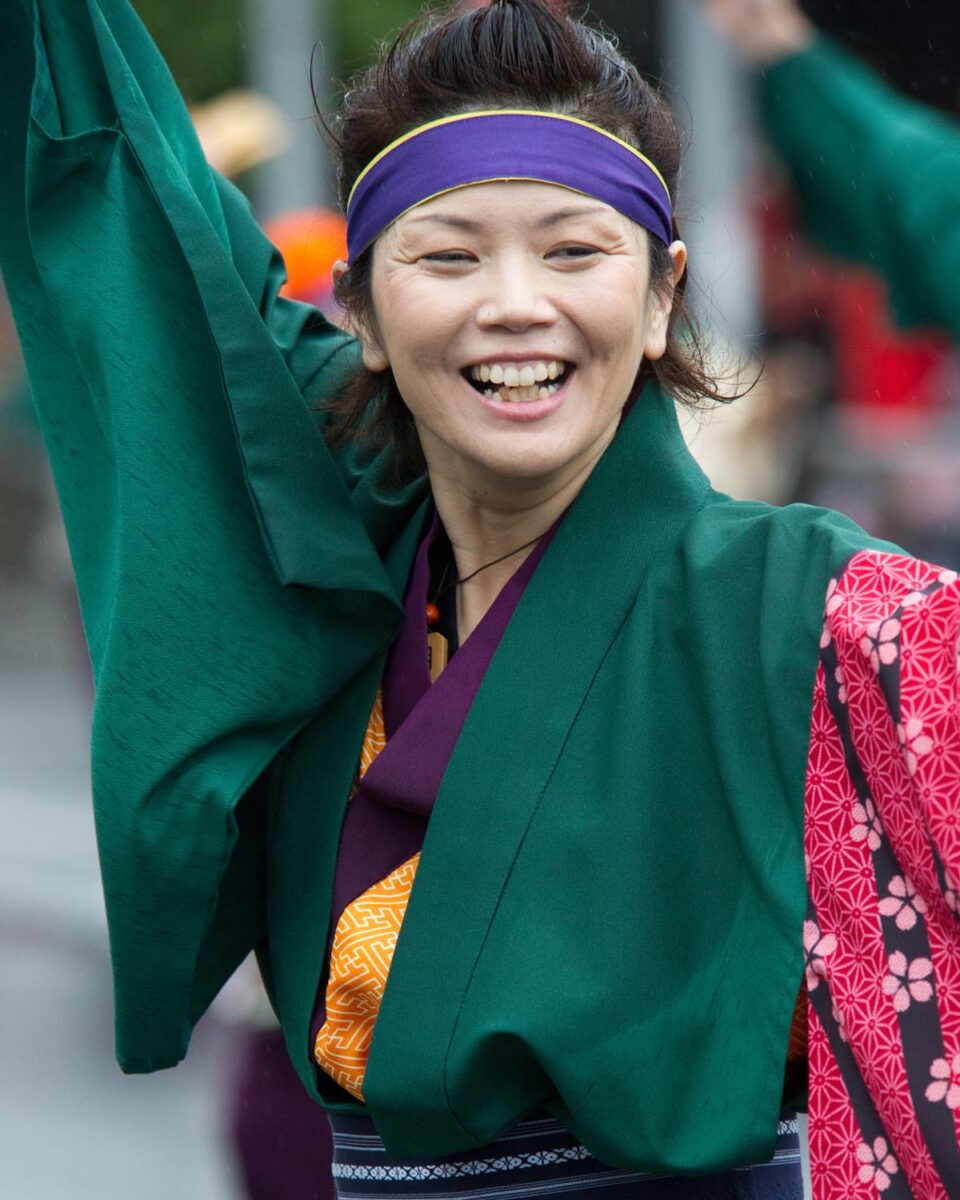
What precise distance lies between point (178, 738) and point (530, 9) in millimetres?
826

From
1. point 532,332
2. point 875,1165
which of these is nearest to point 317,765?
point 532,332

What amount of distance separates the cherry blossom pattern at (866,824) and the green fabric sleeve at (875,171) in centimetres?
141

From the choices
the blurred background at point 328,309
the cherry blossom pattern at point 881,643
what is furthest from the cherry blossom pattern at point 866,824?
the blurred background at point 328,309

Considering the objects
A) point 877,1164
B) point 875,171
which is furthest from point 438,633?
point 875,171

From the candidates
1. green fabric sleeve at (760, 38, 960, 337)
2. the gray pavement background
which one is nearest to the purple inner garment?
green fabric sleeve at (760, 38, 960, 337)

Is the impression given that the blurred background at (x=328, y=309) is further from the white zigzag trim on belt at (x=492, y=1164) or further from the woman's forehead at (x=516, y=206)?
the white zigzag trim on belt at (x=492, y=1164)

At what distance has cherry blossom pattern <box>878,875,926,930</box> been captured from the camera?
1704 millimetres

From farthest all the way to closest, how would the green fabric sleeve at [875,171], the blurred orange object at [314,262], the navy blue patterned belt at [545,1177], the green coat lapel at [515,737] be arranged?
the blurred orange object at [314,262]
the green fabric sleeve at [875,171]
the navy blue patterned belt at [545,1177]
the green coat lapel at [515,737]

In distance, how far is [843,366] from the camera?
362 inches

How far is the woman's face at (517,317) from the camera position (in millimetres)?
1928

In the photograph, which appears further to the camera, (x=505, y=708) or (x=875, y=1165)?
(x=505, y=708)

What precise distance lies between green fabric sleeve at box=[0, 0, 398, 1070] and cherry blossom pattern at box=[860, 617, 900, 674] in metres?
0.60

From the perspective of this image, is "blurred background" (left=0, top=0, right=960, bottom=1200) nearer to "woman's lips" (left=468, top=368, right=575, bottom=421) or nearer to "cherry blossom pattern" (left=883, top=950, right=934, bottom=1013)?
"woman's lips" (left=468, top=368, right=575, bottom=421)

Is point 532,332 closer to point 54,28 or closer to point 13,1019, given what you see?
point 54,28
